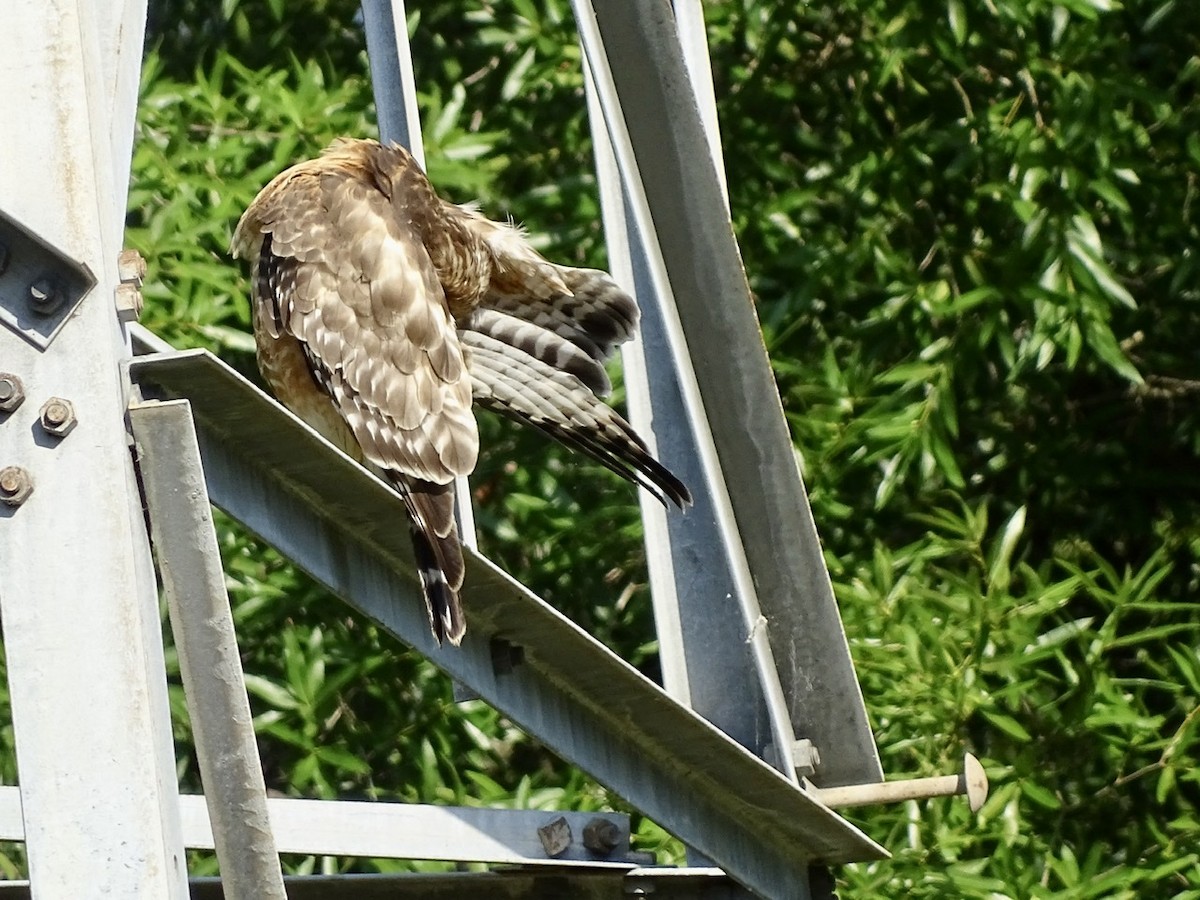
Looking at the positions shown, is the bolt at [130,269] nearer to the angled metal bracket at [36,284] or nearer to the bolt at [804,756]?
the angled metal bracket at [36,284]

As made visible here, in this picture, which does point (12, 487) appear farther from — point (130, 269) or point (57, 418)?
point (130, 269)

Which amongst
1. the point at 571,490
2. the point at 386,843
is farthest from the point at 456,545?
the point at 571,490

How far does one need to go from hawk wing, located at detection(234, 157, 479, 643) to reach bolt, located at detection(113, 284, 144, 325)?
1.00m

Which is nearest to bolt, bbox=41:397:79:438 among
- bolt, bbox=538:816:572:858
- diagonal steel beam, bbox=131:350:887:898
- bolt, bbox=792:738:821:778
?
diagonal steel beam, bbox=131:350:887:898

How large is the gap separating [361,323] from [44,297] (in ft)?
4.71

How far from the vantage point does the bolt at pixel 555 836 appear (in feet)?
8.00

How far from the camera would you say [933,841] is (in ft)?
12.7

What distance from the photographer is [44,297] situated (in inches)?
60.1

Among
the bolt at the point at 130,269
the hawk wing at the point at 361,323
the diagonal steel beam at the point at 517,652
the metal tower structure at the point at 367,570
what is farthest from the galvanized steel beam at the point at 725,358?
the bolt at the point at 130,269

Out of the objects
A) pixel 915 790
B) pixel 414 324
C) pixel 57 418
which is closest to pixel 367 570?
pixel 57 418

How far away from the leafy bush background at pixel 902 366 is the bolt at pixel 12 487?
2.49 m

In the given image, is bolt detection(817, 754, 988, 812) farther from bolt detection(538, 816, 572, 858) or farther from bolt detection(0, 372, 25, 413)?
bolt detection(0, 372, 25, 413)

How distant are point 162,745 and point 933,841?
104 inches

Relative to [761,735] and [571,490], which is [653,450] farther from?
[571,490]
